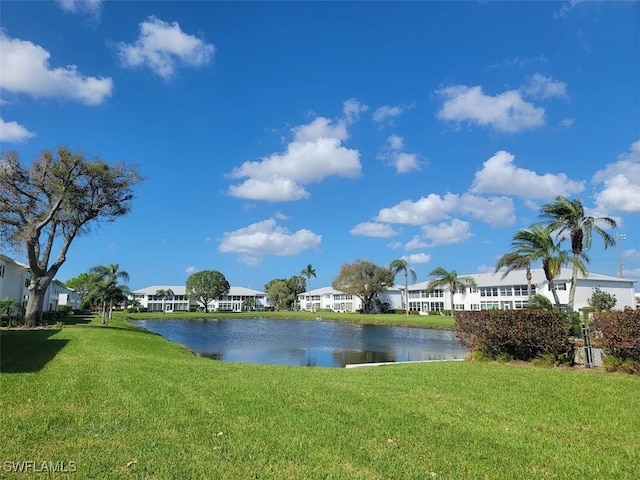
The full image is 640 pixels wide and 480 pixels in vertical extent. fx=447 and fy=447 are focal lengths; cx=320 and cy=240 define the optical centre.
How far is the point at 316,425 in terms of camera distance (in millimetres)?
6398

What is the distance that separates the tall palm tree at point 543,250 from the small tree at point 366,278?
5718 centimetres

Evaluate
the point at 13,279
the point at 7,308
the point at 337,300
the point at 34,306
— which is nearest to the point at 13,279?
the point at 13,279

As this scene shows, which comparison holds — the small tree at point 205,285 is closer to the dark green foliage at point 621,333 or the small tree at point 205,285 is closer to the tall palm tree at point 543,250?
the tall palm tree at point 543,250

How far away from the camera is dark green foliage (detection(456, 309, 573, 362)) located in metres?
13.6

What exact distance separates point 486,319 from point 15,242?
30.6 metres

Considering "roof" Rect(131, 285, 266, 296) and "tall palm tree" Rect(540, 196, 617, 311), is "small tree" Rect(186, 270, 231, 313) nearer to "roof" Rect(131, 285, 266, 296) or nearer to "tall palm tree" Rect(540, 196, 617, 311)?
"roof" Rect(131, 285, 266, 296)

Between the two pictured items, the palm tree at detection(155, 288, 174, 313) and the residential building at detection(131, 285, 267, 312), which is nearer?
the palm tree at detection(155, 288, 174, 313)

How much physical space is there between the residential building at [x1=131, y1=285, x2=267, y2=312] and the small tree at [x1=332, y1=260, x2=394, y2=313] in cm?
4010

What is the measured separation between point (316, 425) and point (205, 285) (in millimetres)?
100371

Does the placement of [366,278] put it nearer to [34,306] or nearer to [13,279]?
[13,279]

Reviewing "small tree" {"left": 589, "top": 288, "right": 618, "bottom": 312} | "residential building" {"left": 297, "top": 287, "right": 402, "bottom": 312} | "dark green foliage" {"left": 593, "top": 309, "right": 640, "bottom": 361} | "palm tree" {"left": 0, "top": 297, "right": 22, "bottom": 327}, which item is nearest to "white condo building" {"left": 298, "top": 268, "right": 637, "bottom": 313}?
"residential building" {"left": 297, "top": 287, "right": 402, "bottom": 312}

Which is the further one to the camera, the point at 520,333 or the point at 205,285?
the point at 205,285

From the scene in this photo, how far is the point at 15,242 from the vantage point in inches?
1198

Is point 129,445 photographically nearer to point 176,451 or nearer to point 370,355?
point 176,451
